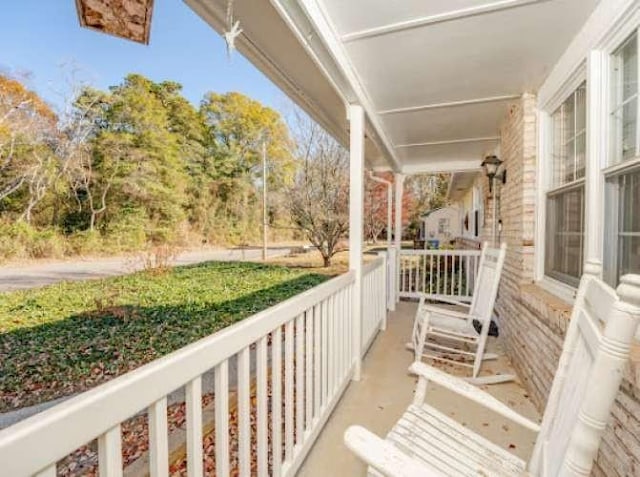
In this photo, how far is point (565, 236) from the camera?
2.58m

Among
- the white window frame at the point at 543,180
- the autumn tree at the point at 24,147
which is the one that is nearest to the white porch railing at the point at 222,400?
the white window frame at the point at 543,180

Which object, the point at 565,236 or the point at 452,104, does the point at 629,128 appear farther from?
the point at 452,104

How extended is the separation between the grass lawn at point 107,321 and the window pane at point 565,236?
13.6ft

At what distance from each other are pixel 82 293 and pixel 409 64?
7094 millimetres

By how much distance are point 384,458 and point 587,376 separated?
1.73 feet

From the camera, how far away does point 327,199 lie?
10.2 meters

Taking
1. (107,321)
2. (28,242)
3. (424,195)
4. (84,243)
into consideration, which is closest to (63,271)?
(84,243)

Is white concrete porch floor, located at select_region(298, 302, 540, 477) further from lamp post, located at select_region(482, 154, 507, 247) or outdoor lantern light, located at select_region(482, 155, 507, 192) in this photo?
outdoor lantern light, located at select_region(482, 155, 507, 192)

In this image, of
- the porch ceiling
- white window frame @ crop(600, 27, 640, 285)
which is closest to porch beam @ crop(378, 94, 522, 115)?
the porch ceiling

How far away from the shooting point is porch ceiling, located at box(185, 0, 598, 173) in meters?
1.79

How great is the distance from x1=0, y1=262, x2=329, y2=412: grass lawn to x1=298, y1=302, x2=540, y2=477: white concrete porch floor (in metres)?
2.61

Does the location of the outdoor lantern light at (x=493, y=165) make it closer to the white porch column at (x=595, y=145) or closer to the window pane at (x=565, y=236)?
the window pane at (x=565, y=236)

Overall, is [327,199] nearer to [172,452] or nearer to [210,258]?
[210,258]

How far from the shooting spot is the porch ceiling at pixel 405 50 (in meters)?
1.79
